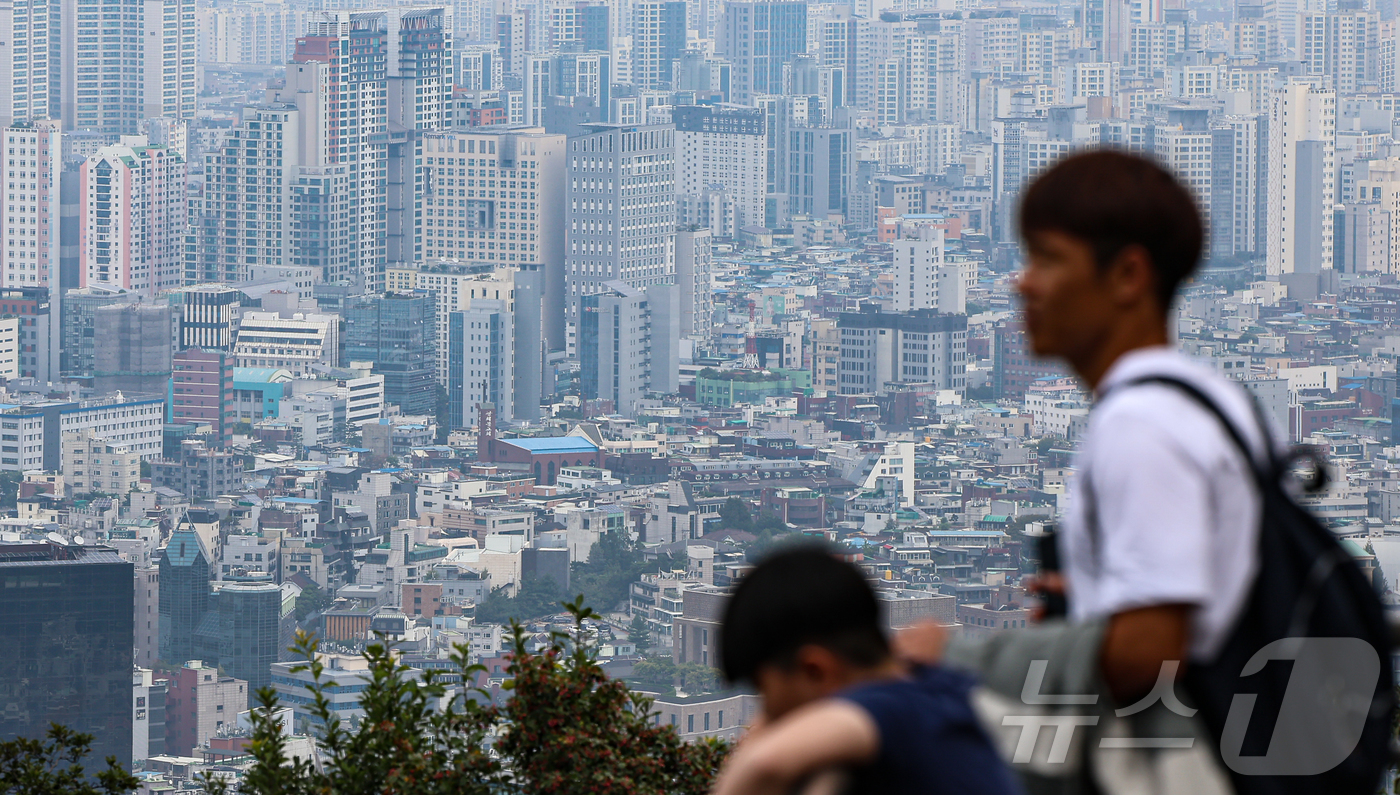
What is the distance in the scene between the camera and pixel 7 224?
125ft

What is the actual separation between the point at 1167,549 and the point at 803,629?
0.11 metres

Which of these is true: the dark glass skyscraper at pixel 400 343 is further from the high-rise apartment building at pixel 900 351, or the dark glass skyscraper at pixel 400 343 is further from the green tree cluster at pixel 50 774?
the green tree cluster at pixel 50 774

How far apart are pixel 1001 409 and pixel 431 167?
1444 centimetres

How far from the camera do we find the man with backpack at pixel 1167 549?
0.60 m

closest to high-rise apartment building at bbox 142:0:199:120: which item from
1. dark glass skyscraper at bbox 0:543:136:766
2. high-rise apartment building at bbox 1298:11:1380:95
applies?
high-rise apartment building at bbox 1298:11:1380:95

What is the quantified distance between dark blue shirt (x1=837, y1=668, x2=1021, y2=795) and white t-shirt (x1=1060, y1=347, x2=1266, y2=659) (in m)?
0.05

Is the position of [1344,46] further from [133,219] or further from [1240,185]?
[133,219]

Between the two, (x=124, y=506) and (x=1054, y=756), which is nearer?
(x=1054, y=756)

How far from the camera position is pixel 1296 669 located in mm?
632

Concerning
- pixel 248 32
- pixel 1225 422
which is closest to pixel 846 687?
pixel 1225 422

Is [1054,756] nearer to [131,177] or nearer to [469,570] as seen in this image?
[469,570]

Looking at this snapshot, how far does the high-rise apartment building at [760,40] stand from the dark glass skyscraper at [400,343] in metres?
21.7

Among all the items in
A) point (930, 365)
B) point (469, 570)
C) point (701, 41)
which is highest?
point (701, 41)

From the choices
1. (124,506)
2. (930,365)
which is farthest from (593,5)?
(124,506)
